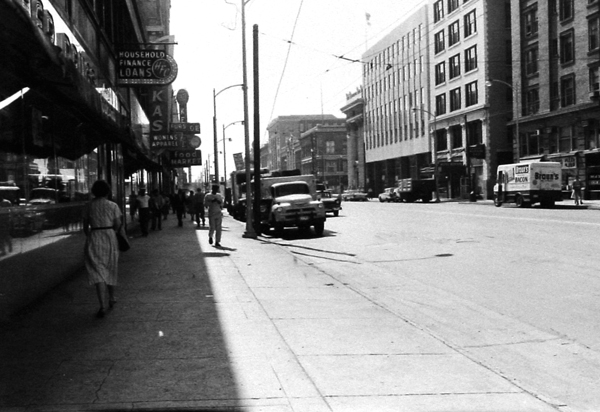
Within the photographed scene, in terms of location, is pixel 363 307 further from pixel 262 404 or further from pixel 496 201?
pixel 496 201

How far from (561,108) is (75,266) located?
4372 cm

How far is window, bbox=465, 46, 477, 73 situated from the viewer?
62.0 m

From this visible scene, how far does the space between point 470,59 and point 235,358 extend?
6123 cm

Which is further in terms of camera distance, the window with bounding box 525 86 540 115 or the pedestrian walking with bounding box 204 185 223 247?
the window with bounding box 525 86 540 115

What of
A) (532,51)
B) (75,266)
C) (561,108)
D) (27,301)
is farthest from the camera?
(532,51)

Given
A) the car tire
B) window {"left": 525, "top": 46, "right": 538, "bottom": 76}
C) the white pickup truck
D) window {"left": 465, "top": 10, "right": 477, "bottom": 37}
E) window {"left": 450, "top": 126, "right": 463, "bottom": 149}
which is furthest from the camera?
window {"left": 450, "top": 126, "right": 463, "bottom": 149}

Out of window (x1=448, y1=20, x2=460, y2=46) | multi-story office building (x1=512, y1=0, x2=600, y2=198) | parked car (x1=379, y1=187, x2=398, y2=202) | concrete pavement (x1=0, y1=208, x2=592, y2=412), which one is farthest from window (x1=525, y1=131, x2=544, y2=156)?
concrete pavement (x1=0, y1=208, x2=592, y2=412)

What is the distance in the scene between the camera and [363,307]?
8.86 metres

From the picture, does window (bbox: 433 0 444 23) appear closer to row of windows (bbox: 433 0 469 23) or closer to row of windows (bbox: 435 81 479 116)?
row of windows (bbox: 433 0 469 23)

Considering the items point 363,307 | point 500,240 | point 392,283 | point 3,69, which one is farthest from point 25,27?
point 500,240

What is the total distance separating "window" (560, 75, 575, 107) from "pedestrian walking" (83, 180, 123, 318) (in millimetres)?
46058

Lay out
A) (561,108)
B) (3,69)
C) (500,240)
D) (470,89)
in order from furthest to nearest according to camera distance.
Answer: (470,89) < (561,108) < (500,240) < (3,69)

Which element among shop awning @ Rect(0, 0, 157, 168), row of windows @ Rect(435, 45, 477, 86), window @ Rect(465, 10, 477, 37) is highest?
window @ Rect(465, 10, 477, 37)

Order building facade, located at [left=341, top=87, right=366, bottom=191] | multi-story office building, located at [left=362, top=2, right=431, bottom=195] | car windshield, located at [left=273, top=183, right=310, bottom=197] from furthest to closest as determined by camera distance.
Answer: building facade, located at [left=341, top=87, right=366, bottom=191], multi-story office building, located at [left=362, top=2, right=431, bottom=195], car windshield, located at [left=273, top=183, right=310, bottom=197]
